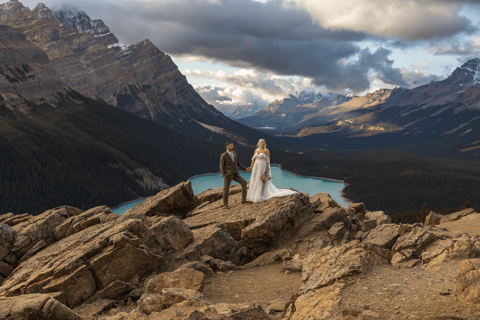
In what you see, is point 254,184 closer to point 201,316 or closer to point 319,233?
point 319,233

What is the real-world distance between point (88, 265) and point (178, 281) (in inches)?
218

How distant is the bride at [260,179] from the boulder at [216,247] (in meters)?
5.03

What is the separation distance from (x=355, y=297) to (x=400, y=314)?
1.94 meters

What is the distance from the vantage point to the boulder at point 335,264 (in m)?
13.3

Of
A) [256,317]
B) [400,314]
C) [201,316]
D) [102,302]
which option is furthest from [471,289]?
[102,302]

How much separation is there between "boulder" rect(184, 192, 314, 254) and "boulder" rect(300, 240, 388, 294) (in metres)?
5.25

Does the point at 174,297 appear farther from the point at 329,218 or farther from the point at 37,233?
the point at 37,233

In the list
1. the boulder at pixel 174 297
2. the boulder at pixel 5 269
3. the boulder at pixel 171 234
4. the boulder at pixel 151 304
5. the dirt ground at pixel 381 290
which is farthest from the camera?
the boulder at pixel 5 269

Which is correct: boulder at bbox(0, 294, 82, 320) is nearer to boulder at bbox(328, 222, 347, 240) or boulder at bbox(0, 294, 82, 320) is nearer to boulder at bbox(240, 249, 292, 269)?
boulder at bbox(240, 249, 292, 269)

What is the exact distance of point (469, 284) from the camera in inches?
392

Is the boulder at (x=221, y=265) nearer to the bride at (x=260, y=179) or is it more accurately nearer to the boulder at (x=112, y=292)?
the boulder at (x=112, y=292)

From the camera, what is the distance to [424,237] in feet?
63.6

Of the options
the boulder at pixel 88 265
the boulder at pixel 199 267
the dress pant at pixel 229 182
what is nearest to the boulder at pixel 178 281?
the boulder at pixel 199 267

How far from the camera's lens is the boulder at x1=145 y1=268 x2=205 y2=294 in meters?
15.4
